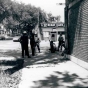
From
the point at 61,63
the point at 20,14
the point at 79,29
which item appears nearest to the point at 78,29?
the point at 79,29

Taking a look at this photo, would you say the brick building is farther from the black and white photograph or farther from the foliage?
the foliage

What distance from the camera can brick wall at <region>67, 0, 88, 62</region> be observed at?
1036cm

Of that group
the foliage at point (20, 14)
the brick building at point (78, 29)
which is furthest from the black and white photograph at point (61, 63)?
the foliage at point (20, 14)

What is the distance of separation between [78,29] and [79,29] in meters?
0.26

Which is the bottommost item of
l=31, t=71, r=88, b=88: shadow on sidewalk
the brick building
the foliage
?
l=31, t=71, r=88, b=88: shadow on sidewalk

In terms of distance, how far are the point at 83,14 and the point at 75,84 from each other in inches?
203

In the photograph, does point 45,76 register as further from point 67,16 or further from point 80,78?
point 67,16

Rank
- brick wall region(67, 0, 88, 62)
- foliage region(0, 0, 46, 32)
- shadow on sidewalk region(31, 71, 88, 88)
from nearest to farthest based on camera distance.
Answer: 1. shadow on sidewalk region(31, 71, 88, 88)
2. brick wall region(67, 0, 88, 62)
3. foliage region(0, 0, 46, 32)

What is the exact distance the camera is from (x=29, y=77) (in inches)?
316

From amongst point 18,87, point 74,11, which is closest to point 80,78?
point 18,87

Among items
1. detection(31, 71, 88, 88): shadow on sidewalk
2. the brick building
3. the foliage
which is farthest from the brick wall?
the foliage

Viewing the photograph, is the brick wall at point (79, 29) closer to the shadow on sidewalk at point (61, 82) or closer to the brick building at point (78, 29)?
the brick building at point (78, 29)

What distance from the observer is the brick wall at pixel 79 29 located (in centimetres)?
1036

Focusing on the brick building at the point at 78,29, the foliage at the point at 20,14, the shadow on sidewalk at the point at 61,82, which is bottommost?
the shadow on sidewalk at the point at 61,82
